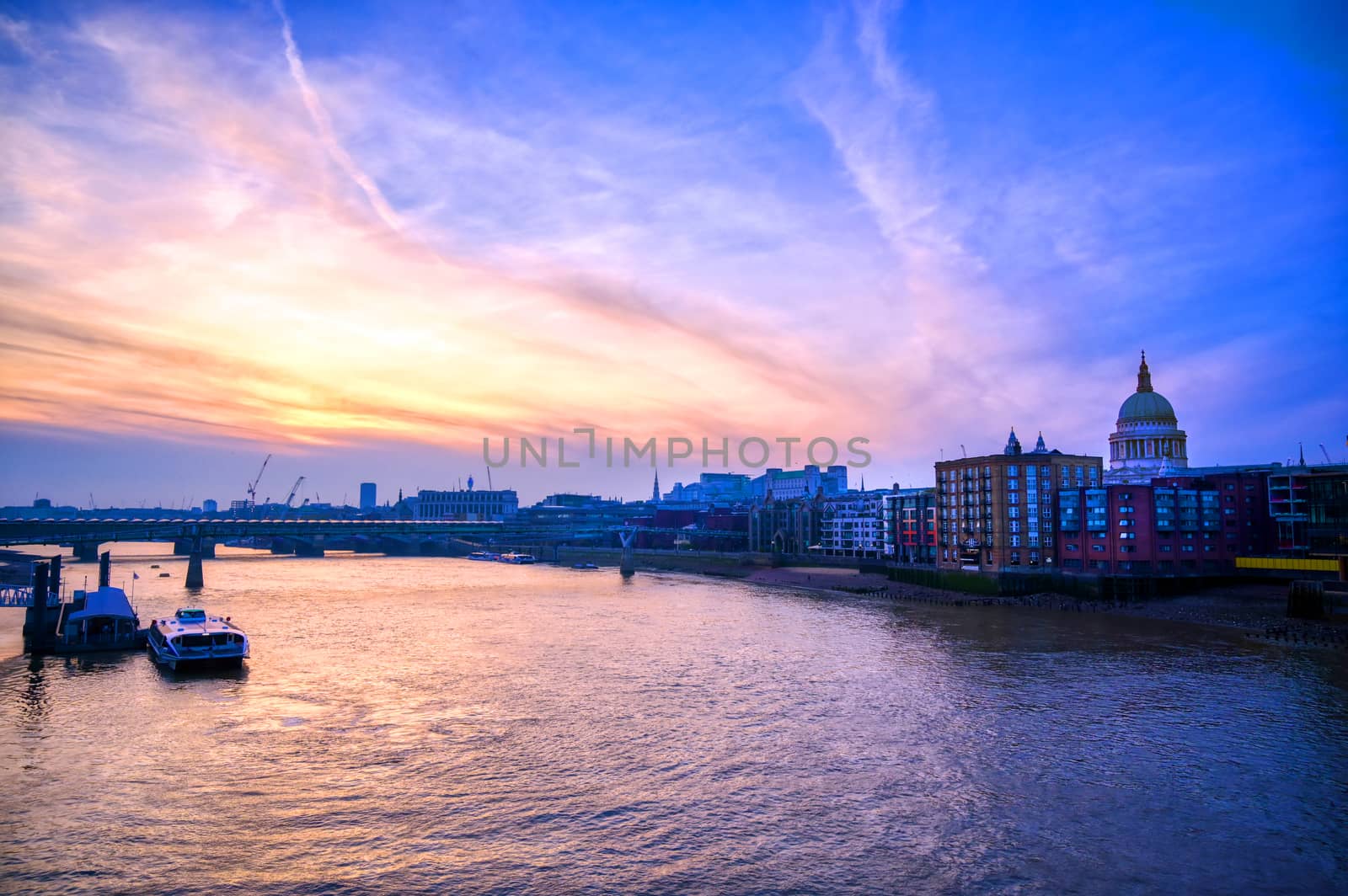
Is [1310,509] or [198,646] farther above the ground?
[1310,509]

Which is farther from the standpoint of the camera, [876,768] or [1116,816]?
[876,768]

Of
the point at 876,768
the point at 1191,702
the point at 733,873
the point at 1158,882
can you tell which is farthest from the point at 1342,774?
the point at 733,873

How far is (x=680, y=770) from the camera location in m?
28.8

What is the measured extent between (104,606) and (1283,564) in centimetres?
10087

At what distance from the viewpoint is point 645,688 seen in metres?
41.8

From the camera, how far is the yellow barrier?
76375mm

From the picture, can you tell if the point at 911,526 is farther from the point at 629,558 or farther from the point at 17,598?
the point at 17,598

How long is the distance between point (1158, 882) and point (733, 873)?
1078cm

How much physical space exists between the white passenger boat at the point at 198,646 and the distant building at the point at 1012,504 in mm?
81169

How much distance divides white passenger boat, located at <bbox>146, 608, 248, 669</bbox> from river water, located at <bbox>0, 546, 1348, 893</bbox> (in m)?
1.43

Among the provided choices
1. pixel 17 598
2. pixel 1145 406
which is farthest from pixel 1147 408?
pixel 17 598

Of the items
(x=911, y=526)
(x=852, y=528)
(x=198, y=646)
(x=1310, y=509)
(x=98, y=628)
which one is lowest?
(x=198, y=646)

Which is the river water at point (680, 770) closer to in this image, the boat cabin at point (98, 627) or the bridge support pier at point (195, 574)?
the boat cabin at point (98, 627)

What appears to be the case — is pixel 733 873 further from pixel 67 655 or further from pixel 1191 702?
pixel 67 655
